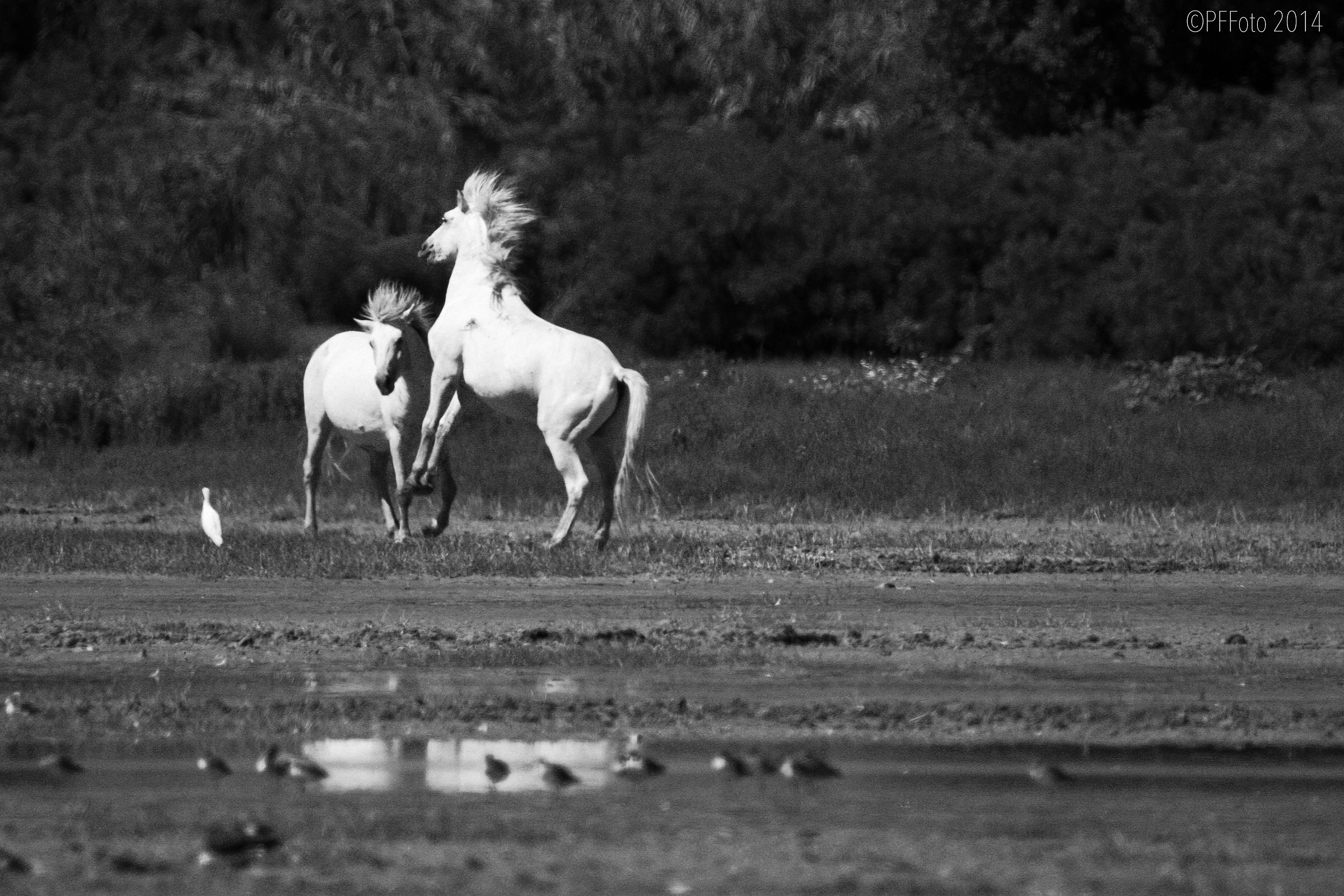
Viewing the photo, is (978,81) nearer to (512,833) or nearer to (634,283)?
(634,283)

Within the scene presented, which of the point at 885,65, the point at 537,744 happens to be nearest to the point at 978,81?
the point at 885,65

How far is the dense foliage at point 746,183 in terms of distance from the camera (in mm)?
24875

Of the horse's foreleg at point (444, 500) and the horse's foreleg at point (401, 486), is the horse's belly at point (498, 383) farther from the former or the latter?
the horse's foreleg at point (401, 486)

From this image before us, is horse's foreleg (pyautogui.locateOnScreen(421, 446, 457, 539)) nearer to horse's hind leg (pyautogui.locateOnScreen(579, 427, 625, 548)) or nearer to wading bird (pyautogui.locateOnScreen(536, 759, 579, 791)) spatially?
horse's hind leg (pyautogui.locateOnScreen(579, 427, 625, 548))

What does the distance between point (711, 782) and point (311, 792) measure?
137 cm

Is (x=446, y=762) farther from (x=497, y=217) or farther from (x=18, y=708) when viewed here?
(x=497, y=217)

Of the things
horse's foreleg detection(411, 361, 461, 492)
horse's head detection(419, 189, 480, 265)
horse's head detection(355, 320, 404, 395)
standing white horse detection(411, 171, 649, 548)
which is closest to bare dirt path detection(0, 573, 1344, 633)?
standing white horse detection(411, 171, 649, 548)

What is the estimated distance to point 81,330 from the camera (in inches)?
982

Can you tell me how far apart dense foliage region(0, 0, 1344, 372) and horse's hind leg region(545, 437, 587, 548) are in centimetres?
1140

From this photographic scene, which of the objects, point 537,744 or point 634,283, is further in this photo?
point 634,283

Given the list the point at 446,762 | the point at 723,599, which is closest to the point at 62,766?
the point at 446,762

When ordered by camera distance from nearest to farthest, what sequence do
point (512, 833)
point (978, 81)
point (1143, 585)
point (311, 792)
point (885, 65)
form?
point (512, 833), point (311, 792), point (1143, 585), point (978, 81), point (885, 65)

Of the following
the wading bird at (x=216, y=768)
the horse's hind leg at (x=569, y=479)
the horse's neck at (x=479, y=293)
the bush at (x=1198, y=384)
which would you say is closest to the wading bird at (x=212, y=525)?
the horse's neck at (x=479, y=293)

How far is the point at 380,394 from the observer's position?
1499cm
